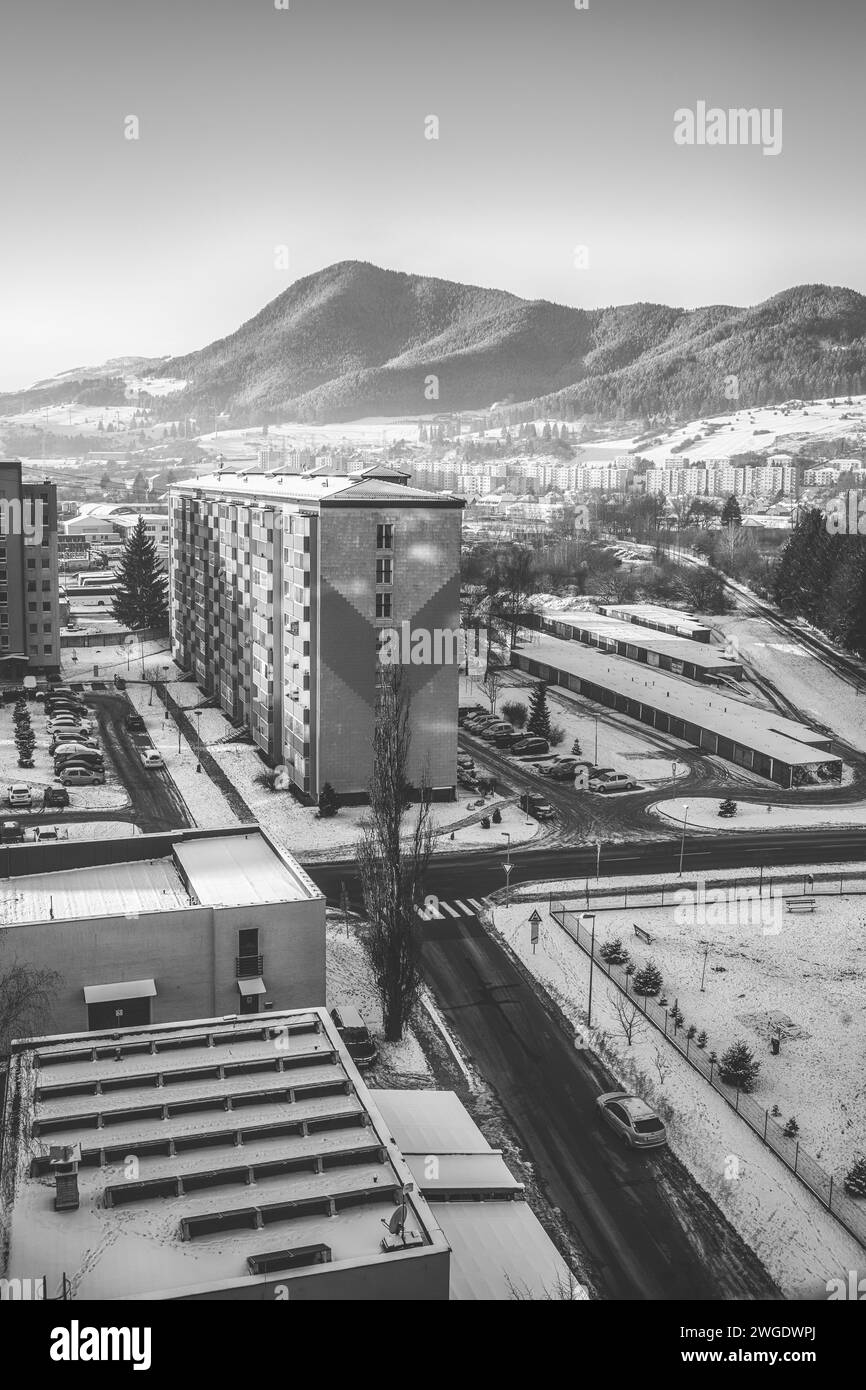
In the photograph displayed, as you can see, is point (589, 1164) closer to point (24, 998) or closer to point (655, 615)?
point (24, 998)

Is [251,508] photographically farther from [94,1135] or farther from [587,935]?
[94,1135]

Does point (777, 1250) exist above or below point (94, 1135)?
below

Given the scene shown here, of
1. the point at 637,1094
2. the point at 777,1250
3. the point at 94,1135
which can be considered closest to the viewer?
the point at 94,1135

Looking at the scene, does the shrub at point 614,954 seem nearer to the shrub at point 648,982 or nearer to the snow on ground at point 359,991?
the shrub at point 648,982

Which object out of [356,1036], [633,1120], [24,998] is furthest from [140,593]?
[633,1120]

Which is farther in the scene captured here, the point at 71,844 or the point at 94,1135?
the point at 71,844

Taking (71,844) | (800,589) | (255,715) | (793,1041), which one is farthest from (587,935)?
(800,589)
